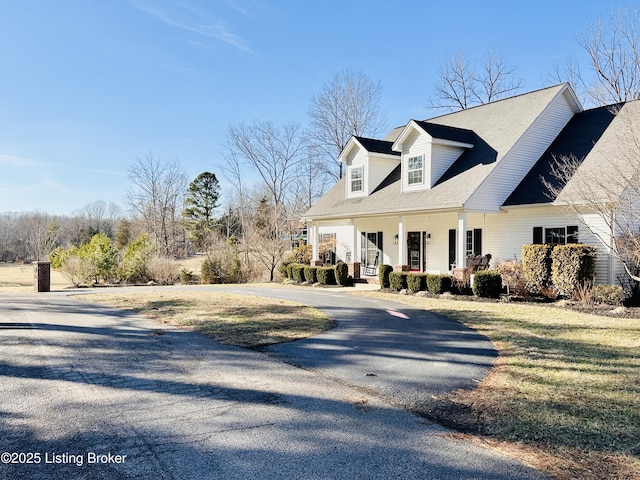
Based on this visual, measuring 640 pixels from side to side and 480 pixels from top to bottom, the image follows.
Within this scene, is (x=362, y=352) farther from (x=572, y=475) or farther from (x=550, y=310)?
(x=550, y=310)

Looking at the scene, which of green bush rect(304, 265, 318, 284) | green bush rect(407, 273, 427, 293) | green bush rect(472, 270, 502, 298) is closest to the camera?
green bush rect(472, 270, 502, 298)

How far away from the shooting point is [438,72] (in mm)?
33062

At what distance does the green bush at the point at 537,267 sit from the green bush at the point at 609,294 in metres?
1.42

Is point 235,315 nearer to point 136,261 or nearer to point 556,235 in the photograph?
point 556,235

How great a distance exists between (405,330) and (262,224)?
2560cm

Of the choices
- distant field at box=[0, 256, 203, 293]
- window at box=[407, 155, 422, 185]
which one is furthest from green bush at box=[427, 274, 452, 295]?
distant field at box=[0, 256, 203, 293]

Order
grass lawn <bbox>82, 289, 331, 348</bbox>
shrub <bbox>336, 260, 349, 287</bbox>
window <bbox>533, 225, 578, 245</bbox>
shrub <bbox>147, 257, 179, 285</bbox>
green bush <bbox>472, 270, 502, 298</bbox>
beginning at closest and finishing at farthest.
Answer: grass lawn <bbox>82, 289, 331, 348</bbox> → green bush <bbox>472, 270, 502, 298</bbox> → window <bbox>533, 225, 578, 245</bbox> → shrub <bbox>336, 260, 349, 287</bbox> → shrub <bbox>147, 257, 179, 285</bbox>

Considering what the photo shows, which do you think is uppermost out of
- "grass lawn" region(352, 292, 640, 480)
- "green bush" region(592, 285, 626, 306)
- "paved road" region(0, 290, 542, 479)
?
"green bush" region(592, 285, 626, 306)

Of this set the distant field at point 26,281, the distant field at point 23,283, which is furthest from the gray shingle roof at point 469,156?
the distant field at point 23,283

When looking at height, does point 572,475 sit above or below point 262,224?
below

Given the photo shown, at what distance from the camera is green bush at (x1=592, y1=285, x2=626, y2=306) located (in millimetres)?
11805

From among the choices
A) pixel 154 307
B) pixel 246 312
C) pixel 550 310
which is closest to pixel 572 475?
pixel 246 312

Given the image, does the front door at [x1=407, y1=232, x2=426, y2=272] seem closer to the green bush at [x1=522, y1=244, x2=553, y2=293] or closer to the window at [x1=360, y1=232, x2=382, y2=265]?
the window at [x1=360, y1=232, x2=382, y2=265]

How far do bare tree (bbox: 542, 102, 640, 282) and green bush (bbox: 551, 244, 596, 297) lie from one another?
24.6 inches
